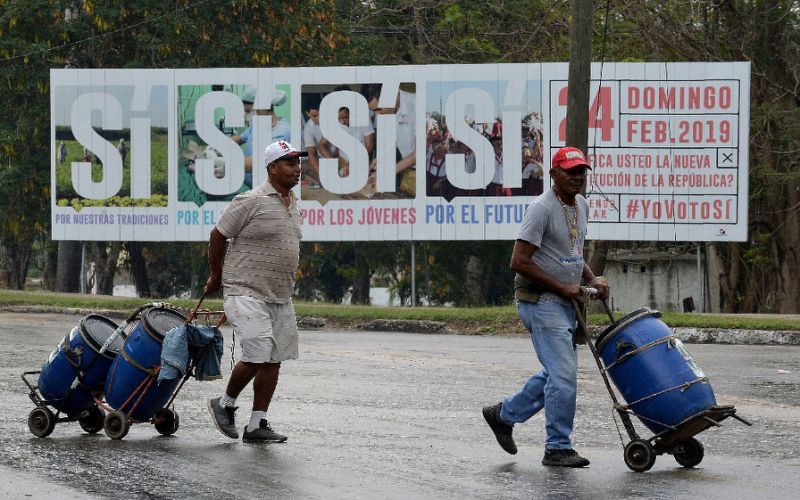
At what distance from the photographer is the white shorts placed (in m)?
8.42

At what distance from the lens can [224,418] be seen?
28.3 ft

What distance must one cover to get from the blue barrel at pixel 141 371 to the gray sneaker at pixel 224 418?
291mm

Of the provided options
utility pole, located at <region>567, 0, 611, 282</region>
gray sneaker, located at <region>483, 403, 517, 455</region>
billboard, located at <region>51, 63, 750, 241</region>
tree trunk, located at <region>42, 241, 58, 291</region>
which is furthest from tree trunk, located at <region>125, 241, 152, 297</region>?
gray sneaker, located at <region>483, 403, 517, 455</region>

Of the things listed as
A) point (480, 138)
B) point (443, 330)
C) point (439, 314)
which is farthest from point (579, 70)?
point (480, 138)

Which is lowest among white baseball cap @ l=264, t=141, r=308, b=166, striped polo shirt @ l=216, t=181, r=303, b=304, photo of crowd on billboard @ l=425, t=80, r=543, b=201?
striped polo shirt @ l=216, t=181, r=303, b=304

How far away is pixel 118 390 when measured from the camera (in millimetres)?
8648

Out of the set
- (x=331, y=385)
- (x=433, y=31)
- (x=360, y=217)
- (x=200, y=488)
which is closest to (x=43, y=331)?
(x=331, y=385)

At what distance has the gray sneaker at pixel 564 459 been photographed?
776 cm

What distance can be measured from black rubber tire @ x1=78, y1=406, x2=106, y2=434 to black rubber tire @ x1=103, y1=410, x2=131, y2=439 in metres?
0.37

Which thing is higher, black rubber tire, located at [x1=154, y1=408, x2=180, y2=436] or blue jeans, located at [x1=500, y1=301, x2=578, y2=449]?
blue jeans, located at [x1=500, y1=301, x2=578, y2=449]

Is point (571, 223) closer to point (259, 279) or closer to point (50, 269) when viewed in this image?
point (259, 279)

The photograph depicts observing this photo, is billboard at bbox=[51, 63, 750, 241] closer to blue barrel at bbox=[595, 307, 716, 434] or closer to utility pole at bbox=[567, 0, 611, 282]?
utility pole at bbox=[567, 0, 611, 282]

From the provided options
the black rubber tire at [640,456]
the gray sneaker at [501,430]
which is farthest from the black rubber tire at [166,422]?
the black rubber tire at [640,456]

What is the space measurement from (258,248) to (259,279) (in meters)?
0.19
